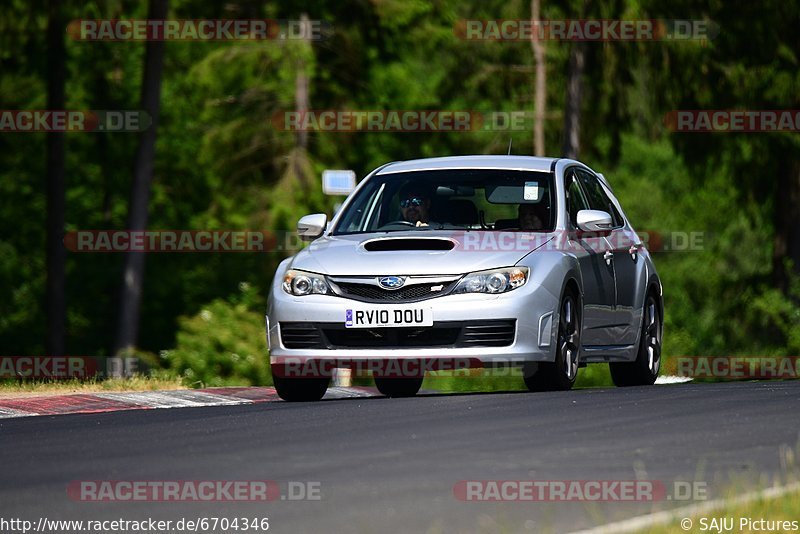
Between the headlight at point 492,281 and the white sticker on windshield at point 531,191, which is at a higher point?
the white sticker on windshield at point 531,191

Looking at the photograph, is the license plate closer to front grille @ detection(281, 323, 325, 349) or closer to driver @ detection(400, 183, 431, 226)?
front grille @ detection(281, 323, 325, 349)

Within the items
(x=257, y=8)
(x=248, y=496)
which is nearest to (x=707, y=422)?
(x=248, y=496)

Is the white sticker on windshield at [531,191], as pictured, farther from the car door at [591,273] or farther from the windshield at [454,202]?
the car door at [591,273]

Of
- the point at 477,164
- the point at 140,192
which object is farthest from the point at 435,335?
the point at 140,192

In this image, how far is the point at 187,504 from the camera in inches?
302

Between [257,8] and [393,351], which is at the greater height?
[257,8]

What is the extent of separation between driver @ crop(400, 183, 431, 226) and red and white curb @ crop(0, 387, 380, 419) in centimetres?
173

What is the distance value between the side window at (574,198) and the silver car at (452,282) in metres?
0.02

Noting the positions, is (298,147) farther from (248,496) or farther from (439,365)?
(248,496)

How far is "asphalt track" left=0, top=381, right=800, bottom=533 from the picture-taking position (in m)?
7.32

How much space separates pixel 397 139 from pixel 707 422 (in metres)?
38.9

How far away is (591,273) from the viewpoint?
14.0m

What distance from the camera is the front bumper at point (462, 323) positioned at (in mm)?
12500

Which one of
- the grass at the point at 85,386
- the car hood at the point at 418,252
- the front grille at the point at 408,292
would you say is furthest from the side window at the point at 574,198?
the grass at the point at 85,386
